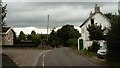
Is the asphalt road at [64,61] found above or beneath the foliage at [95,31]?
beneath

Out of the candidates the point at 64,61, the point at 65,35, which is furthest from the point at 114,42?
the point at 65,35

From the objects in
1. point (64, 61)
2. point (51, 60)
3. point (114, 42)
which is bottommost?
point (51, 60)

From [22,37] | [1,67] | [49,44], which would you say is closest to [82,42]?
[49,44]

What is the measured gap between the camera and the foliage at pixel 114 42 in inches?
959

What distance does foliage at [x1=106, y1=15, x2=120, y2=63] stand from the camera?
2436 cm

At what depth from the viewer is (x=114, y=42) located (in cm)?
2458

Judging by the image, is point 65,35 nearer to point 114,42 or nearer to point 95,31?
point 95,31

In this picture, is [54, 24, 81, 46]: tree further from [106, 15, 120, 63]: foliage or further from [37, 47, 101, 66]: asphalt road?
[106, 15, 120, 63]: foliage

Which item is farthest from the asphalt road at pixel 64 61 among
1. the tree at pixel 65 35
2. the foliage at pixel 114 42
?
the tree at pixel 65 35

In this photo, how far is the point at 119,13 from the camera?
83.5 ft

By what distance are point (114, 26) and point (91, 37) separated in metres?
32.6

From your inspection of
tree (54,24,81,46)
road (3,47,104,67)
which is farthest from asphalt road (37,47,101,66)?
tree (54,24,81,46)

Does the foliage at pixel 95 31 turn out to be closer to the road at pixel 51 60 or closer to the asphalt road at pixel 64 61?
the road at pixel 51 60

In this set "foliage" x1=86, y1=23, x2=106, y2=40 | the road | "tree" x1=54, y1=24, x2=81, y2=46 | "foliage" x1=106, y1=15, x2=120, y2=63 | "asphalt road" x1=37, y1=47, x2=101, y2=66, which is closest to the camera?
"foliage" x1=106, y1=15, x2=120, y2=63
